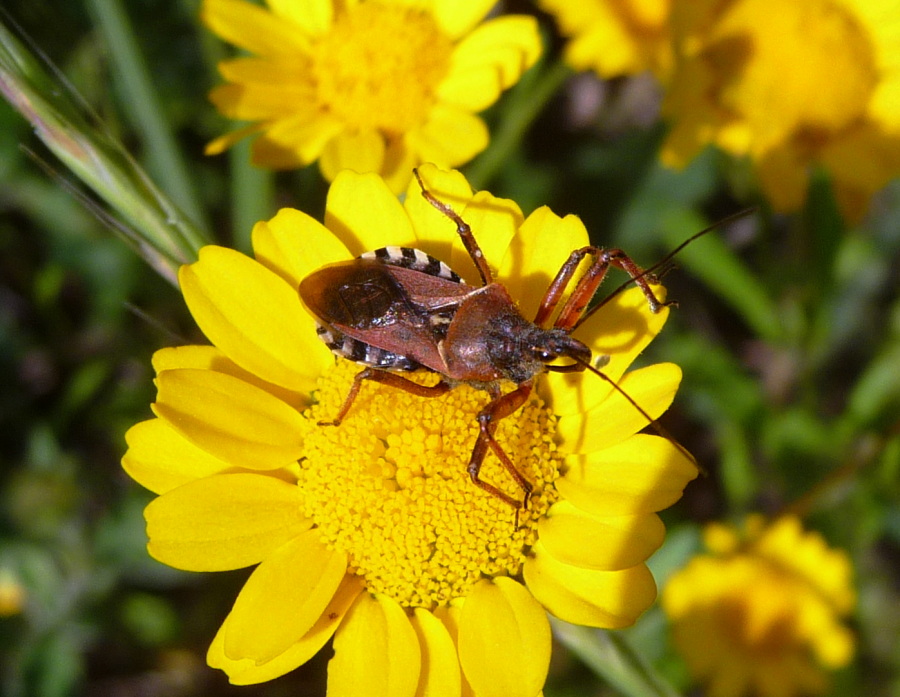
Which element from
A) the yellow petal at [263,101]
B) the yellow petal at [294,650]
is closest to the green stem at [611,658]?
the yellow petal at [294,650]

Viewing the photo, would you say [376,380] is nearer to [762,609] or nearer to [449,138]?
[449,138]

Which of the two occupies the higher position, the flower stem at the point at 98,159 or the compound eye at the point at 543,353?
the flower stem at the point at 98,159

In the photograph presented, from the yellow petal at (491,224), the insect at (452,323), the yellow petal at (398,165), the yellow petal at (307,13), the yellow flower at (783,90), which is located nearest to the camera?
the insect at (452,323)

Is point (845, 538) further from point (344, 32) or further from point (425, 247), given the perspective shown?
point (344, 32)

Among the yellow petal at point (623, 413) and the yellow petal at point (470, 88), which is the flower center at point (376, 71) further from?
the yellow petal at point (623, 413)

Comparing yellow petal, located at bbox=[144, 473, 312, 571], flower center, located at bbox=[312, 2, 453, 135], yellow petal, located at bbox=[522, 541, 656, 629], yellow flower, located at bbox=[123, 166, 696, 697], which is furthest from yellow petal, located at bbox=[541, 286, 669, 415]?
flower center, located at bbox=[312, 2, 453, 135]

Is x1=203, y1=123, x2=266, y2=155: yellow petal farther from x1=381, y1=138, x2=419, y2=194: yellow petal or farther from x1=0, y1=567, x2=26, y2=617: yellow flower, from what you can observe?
x1=0, y1=567, x2=26, y2=617: yellow flower

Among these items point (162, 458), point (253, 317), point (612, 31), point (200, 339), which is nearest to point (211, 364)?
point (253, 317)
